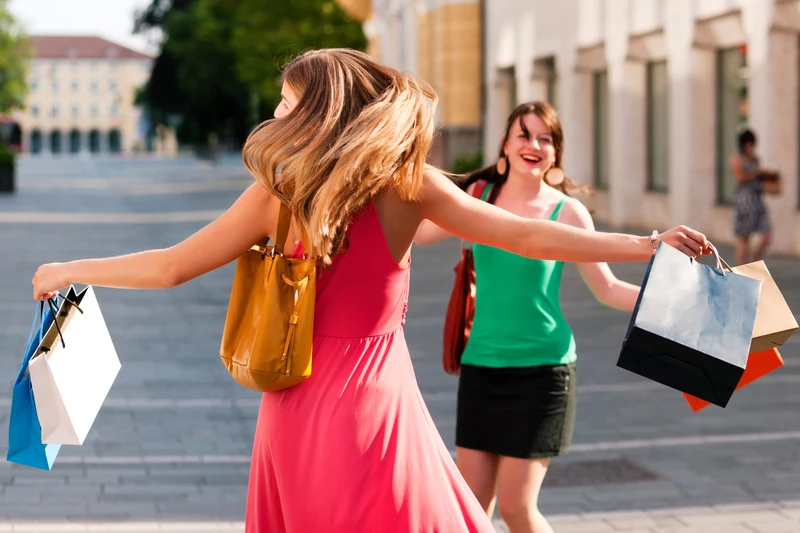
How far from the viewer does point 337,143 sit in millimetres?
2848

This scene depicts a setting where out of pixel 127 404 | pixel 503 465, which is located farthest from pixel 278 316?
pixel 127 404

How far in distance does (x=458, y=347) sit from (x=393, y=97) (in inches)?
74.5

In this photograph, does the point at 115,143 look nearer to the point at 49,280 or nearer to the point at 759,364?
the point at 49,280

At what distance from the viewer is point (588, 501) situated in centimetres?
613

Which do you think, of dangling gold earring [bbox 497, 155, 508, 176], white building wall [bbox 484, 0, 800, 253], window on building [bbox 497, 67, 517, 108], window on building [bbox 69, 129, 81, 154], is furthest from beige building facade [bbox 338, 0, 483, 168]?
window on building [bbox 69, 129, 81, 154]

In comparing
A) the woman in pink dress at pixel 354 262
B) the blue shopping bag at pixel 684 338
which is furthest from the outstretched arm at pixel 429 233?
the blue shopping bag at pixel 684 338

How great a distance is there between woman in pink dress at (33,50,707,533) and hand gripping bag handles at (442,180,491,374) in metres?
1.58

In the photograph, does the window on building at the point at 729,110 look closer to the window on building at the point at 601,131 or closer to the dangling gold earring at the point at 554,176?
the window on building at the point at 601,131

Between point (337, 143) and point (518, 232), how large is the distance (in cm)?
46

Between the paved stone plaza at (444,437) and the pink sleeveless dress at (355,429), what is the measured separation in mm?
2705

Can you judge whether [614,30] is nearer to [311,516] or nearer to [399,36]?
[399,36]

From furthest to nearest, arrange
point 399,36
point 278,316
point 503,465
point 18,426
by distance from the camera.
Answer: point 399,36
point 503,465
point 18,426
point 278,316

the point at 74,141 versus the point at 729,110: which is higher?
the point at 729,110

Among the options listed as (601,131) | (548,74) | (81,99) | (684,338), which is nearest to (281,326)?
(684,338)
